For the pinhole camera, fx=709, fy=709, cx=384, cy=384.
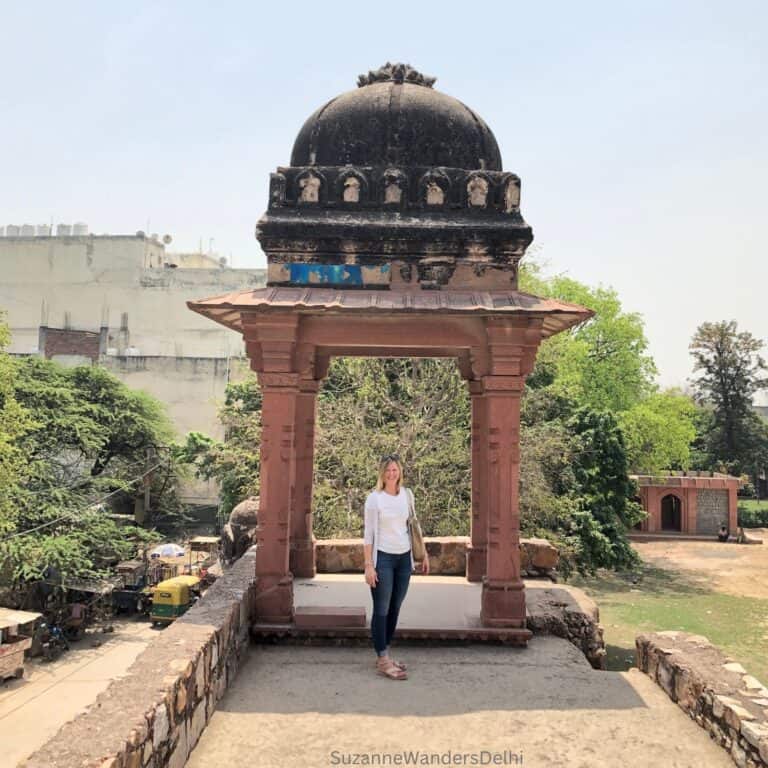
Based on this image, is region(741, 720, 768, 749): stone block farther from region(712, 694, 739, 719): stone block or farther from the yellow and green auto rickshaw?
the yellow and green auto rickshaw

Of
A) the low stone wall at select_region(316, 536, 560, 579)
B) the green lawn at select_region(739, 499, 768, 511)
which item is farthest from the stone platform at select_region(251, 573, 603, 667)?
the green lawn at select_region(739, 499, 768, 511)

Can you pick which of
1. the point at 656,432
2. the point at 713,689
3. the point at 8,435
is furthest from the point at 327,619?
the point at 656,432

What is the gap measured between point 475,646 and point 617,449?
14379 mm

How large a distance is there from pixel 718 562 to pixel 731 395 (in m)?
15.6

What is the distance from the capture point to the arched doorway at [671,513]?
114ft

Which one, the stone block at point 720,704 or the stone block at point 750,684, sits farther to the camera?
the stone block at point 750,684

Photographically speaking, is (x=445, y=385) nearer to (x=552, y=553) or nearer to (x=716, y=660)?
(x=552, y=553)

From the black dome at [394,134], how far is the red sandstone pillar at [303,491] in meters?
2.45

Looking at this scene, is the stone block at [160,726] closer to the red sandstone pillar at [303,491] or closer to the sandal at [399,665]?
the sandal at [399,665]

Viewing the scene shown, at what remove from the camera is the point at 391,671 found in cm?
512

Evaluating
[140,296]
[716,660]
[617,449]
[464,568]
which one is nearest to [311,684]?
[716,660]

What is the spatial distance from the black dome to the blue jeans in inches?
149

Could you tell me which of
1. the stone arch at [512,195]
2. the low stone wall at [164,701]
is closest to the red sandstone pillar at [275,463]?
the low stone wall at [164,701]

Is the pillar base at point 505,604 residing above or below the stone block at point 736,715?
above
